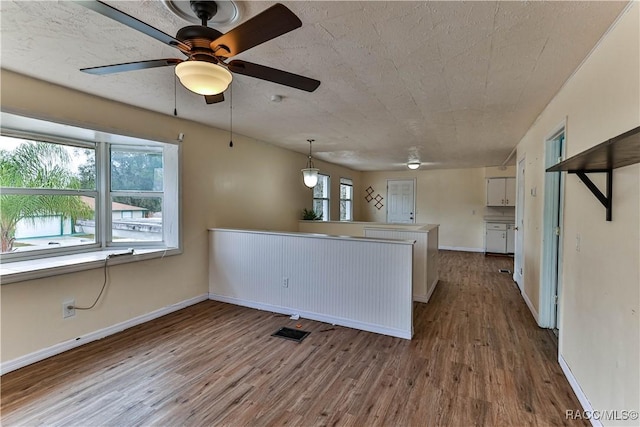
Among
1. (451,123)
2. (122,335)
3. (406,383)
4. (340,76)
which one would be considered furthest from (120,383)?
(451,123)

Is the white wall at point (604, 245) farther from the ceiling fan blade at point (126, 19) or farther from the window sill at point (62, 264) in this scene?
the window sill at point (62, 264)

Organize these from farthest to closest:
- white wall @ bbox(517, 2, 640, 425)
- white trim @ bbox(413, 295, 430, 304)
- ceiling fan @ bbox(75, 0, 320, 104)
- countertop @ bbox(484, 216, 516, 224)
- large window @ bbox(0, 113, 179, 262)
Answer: countertop @ bbox(484, 216, 516, 224) < white trim @ bbox(413, 295, 430, 304) < large window @ bbox(0, 113, 179, 262) < white wall @ bbox(517, 2, 640, 425) < ceiling fan @ bbox(75, 0, 320, 104)

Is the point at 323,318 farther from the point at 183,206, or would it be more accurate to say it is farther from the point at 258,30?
the point at 258,30

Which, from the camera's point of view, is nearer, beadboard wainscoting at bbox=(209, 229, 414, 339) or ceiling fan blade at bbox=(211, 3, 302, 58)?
ceiling fan blade at bbox=(211, 3, 302, 58)

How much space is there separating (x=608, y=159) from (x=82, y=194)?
4.20 m

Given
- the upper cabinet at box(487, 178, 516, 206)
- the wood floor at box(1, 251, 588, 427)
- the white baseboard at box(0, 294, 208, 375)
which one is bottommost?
the wood floor at box(1, 251, 588, 427)

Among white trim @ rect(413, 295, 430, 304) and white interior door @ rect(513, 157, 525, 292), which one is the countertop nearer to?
white interior door @ rect(513, 157, 525, 292)

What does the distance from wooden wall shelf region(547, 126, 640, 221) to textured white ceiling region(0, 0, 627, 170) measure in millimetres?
775

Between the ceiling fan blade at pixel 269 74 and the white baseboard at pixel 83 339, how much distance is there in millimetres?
2873

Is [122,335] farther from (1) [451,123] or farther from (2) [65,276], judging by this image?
(1) [451,123]

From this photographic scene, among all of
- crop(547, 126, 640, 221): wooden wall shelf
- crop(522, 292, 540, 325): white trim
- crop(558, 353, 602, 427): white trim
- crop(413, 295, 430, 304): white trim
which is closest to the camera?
crop(547, 126, 640, 221): wooden wall shelf

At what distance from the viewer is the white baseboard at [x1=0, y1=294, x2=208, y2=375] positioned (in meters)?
2.42

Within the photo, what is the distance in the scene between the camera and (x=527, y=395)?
2.12 metres

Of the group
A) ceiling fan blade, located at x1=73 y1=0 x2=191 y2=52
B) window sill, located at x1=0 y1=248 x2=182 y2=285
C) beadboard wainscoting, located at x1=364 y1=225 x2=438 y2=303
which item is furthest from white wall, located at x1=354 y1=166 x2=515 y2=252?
ceiling fan blade, located at x1=73 y1=0 x2=191 y2=52
